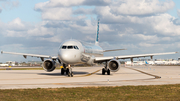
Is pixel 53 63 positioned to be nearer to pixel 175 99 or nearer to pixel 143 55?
pixel 143 55

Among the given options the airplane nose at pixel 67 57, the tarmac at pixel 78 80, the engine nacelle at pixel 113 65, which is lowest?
the tarmac at pixel 78 80

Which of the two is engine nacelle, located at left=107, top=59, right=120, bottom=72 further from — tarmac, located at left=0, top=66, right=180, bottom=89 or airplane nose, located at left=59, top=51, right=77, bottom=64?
airplane nose, located at left=59, top=51, right=77, bottom=64

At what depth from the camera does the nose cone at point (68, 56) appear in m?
29.0

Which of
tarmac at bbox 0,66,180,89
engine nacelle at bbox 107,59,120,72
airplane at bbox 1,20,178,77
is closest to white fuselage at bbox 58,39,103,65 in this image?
airplane at bbox 1,20,178,77

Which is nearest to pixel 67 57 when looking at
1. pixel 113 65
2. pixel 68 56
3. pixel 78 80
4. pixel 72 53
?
pixel 68 56

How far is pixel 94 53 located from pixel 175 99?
27338mm

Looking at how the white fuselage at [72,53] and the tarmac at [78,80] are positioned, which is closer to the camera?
the tarmac at [78,80]

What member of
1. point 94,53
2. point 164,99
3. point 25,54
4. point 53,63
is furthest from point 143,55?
point 164,99

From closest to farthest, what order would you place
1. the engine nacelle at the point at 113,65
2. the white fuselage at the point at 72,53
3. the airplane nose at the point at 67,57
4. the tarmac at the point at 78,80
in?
the tarmac at the point at 78,80 < the airplane nose at the point at 67,57 < the white fuselage at the point at 72,53 < the engine nacelle at the point at 113,65

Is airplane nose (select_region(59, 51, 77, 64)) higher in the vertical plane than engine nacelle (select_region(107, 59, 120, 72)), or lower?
higher

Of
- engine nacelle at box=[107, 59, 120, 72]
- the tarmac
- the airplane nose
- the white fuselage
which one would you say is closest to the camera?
the tarmac

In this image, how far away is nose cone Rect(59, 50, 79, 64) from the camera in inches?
1140

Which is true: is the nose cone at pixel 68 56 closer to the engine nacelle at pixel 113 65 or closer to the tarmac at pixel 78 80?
the tarmac at pixel 78 80

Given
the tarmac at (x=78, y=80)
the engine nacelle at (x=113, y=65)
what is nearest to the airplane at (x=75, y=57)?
the engine nacelle at (x=113, y=65)
